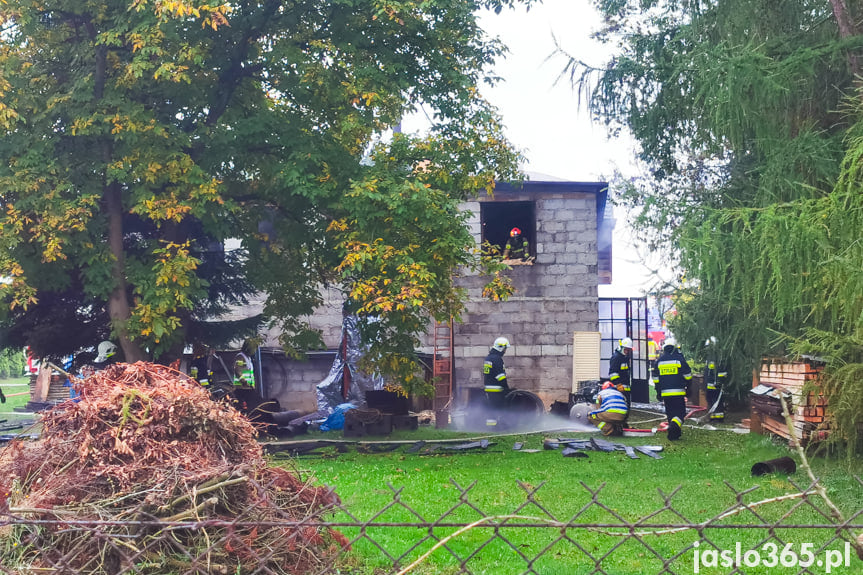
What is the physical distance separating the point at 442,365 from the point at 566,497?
10.4 meters

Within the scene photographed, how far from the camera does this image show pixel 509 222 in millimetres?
21703

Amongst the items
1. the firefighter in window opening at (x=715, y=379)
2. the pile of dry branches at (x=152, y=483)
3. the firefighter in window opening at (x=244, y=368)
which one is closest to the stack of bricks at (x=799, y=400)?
the firefighter in window opening at (x=715, y=379)

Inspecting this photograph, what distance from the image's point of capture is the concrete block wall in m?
18.4

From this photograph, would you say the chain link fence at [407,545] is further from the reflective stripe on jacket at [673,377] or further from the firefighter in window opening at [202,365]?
the firefighter in window opening at [202,365]

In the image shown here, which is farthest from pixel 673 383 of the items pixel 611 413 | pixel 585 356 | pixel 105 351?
pixel 105 351

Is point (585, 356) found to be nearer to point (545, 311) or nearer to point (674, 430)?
point (545, 311)

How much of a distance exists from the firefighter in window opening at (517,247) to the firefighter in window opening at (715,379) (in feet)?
15.2

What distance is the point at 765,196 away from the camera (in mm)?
8820

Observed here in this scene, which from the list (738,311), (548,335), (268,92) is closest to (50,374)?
(268,92)

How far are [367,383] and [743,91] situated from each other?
1095 centimetres

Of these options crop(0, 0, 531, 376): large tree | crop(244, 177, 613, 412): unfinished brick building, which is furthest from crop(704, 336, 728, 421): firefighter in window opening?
crop(0, 0, 531, 376): large tree

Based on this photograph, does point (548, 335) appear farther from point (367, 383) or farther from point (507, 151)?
point (507, 151)

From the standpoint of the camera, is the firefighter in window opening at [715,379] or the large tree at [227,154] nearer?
the large tree at [227,154]

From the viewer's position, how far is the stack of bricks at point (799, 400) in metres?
9.41
